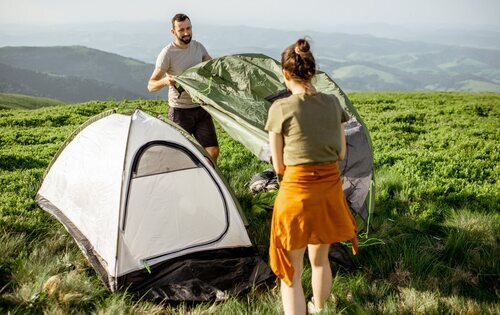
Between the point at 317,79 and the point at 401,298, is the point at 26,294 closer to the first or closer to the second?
the point at 401,298

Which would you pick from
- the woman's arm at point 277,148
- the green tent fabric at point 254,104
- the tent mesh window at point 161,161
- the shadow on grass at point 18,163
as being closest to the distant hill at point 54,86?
the shadow on grass at point 18,163

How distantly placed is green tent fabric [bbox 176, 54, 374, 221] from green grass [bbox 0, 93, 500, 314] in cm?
78

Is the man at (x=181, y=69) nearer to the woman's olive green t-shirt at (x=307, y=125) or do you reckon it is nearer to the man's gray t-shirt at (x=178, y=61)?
the man's gray t-shirt at (x=178, y=61)

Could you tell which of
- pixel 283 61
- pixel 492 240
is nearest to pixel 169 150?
pixel 283 61

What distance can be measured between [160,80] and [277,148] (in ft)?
10.6

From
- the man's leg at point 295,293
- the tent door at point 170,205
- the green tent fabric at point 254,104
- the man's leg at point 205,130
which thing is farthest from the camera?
the man's leg at point 205,130

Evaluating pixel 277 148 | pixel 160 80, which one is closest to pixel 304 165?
pixel 277 148

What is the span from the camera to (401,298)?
444 cm

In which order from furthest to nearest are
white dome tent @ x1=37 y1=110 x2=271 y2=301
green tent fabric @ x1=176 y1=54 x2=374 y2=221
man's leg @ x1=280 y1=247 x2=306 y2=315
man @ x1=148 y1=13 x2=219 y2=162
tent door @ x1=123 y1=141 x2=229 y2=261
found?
man @ x1=148 y1=13 x2=219 y2=162 < green tent fabric @ x1=176 y1=54 x2=374 y2=221 < tent door @ x1=123 y1=141 x2=229 y2=261 < white dome tent @ x1=37 y1=110 x2=271 y2=301 < man's leg @ x1=280 y1=247 x2=306 y2=315

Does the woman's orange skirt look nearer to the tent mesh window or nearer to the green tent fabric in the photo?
the green tent fabric

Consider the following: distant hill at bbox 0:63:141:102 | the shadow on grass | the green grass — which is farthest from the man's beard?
distant hill at bbox 0:63:141:102

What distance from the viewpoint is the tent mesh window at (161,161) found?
16.1 ft

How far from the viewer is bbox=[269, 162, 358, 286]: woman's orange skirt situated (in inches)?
130

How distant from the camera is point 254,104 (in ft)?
17.9
